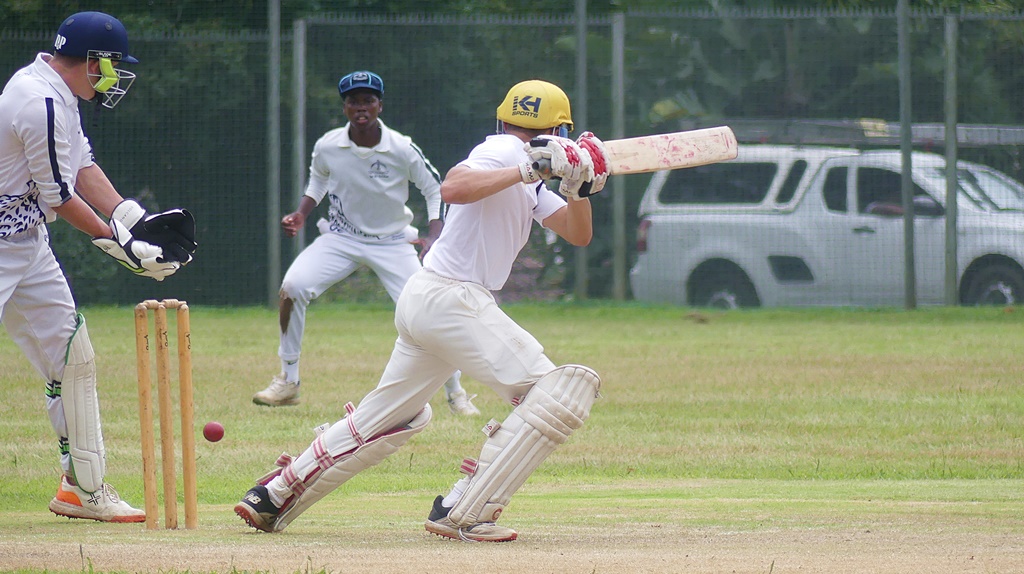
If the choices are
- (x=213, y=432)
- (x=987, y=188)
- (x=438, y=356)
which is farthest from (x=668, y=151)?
(x=987, y=188)

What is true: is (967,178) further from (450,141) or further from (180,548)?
(180,548)

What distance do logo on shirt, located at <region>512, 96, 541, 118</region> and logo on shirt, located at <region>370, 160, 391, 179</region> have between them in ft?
15.7

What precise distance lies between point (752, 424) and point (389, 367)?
452cm

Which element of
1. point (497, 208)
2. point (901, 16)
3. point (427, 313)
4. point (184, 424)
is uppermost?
point (901, 16)

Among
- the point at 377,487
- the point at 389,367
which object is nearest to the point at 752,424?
the point at 377,487

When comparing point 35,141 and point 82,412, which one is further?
point 82,412

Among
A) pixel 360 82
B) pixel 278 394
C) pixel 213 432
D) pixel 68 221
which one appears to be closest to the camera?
pixel 68 221

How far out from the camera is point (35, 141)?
5.99 metres

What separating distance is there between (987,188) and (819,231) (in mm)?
1891

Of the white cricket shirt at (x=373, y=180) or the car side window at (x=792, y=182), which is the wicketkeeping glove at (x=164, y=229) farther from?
the car side window at (x=792, y=182)

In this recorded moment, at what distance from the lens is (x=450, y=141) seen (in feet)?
56.6

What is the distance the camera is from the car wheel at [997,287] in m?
17.0

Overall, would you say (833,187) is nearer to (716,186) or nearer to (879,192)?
(879,192)

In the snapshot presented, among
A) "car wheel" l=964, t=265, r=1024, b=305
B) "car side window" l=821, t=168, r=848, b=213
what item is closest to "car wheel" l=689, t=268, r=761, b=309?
"car side window" l=821, t=168, r=848, b=213
